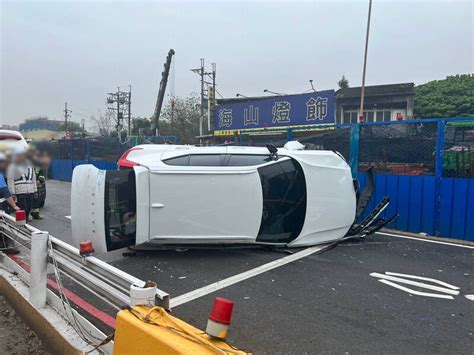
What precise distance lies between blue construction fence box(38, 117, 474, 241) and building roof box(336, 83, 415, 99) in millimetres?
24277

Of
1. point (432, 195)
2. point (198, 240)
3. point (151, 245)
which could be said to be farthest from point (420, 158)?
point (151, 245)

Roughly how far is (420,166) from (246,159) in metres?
3.77

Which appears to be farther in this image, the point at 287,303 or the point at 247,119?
the point at 247,119

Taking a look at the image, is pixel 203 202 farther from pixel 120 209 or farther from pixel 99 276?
pixel 99 276

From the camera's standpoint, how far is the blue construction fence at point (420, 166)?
265 inches

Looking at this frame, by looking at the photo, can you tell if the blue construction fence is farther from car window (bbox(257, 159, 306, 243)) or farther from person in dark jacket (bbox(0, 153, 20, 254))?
car window (bbox(257, 159, 306, 243))

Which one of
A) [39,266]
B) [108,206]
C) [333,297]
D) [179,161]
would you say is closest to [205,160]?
[179,161]

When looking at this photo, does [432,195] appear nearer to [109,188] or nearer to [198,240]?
[198,240]

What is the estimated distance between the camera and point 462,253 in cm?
587

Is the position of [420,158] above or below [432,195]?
above

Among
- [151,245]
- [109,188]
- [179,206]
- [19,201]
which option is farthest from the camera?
[19,201]

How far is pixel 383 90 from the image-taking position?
31.1 m

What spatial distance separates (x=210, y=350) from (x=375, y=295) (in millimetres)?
→ 3015

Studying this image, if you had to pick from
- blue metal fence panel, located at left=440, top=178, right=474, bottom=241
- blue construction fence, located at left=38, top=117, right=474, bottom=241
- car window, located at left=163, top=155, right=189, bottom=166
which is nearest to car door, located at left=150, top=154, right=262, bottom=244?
car window, located at left=163, top=155, right=189, bottom=166
